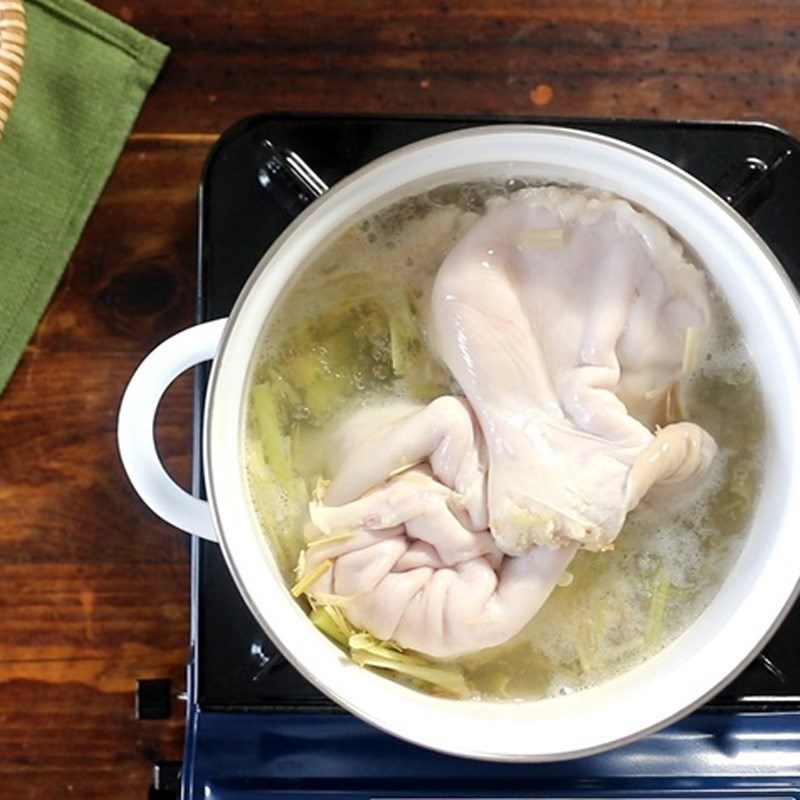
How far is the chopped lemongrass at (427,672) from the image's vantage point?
800 mm

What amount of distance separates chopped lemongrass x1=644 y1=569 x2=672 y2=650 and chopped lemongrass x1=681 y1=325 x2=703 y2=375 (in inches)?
5.5

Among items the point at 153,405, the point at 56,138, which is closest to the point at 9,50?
the point at 56,138

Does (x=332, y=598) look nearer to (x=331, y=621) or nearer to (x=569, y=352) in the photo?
(x=331, y=621)

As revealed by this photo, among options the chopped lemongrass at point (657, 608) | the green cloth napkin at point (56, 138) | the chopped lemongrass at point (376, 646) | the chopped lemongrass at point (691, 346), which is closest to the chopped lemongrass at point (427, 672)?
the chopped lemongrass at point (376, 646)

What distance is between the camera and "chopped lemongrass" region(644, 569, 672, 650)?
83cm

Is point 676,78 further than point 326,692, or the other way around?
point 676,78

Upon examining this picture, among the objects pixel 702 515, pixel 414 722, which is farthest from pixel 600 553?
pixel 414 722

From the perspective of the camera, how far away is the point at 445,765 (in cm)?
85

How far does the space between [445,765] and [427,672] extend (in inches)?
3.3

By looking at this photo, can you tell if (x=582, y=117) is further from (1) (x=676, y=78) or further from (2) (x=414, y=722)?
(2) (x=414, y=722)

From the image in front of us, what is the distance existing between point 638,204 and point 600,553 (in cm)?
23

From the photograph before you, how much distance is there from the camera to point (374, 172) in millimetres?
751

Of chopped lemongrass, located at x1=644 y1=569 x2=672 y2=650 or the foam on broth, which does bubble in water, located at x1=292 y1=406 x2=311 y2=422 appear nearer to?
the foam on broth

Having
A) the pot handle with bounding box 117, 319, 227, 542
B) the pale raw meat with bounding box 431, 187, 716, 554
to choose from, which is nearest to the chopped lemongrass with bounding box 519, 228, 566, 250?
the pale raw meat with bounding box 431, 187, 716, 554
